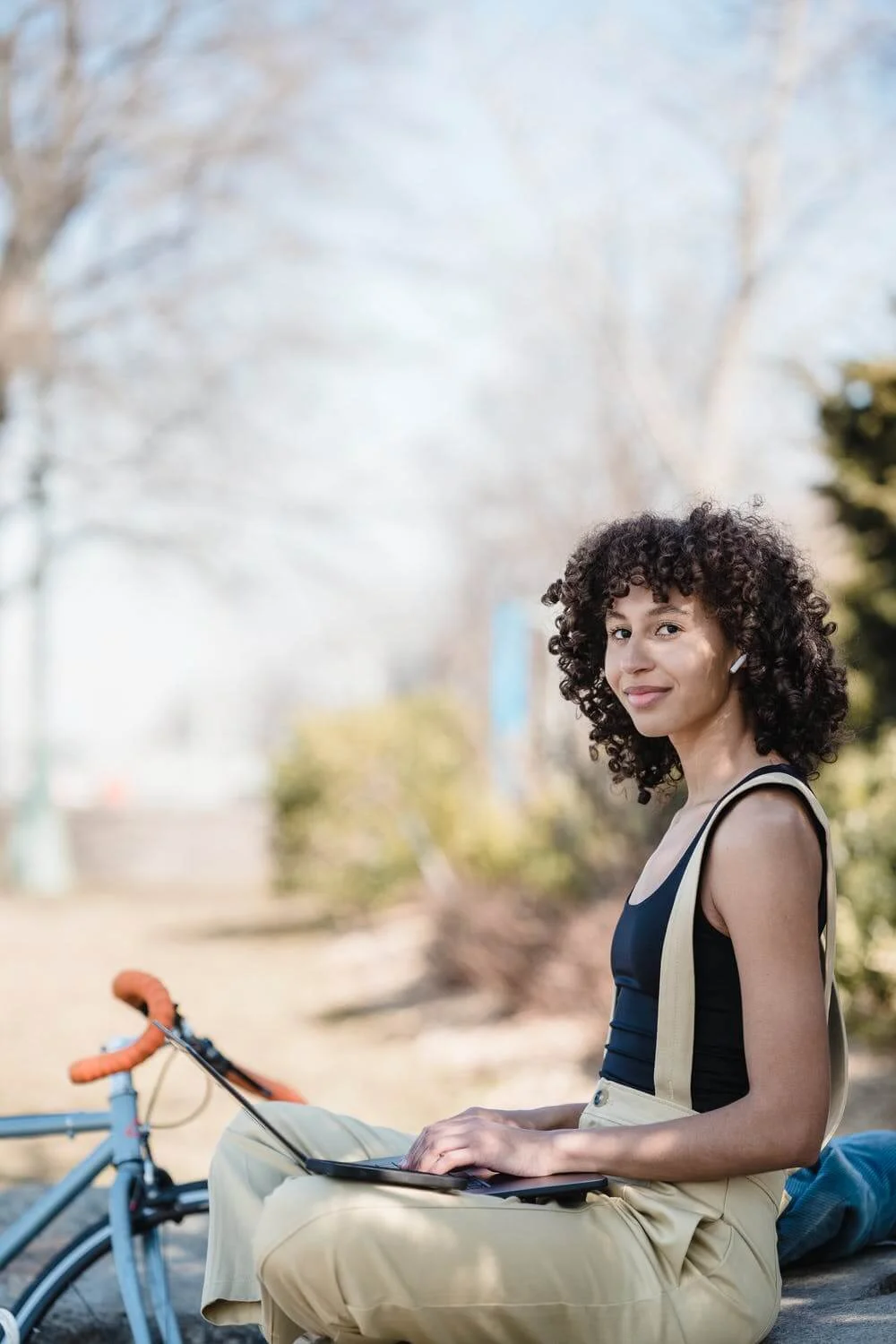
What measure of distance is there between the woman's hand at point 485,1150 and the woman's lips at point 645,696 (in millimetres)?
626

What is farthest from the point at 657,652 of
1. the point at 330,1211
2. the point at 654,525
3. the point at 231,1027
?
the point at 231,1027

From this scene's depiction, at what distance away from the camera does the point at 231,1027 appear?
9.66 m

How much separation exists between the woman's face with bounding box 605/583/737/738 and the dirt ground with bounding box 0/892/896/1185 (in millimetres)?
4052

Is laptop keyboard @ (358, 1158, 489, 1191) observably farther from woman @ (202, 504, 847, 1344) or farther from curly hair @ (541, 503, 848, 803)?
curly hair @ (541, 503, 848, 803)

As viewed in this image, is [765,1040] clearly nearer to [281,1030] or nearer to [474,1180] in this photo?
[474,1180]

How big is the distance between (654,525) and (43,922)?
552 inches

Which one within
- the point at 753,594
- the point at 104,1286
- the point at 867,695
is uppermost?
the point at 867,695

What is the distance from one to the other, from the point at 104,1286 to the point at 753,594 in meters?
2.13

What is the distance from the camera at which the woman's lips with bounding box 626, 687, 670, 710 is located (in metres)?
2.22

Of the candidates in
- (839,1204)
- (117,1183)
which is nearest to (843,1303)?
(839,1204)

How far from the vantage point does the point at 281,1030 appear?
31.8 ft

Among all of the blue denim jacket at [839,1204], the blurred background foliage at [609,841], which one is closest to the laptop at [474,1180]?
the blue denim jacket at [839,1204]

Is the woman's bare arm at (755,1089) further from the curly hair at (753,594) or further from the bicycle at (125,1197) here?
the bicycle at (125,1197)

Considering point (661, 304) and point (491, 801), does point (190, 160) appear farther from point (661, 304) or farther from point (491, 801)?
point (491, 801)
